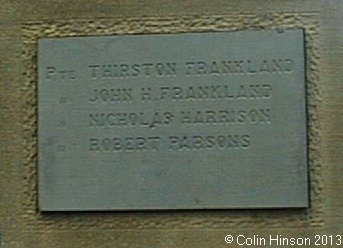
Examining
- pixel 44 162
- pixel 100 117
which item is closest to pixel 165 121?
pixel 100 117

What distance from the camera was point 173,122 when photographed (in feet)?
15.2

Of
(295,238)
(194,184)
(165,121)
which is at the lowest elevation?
(295,238)

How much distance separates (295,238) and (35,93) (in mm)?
1702

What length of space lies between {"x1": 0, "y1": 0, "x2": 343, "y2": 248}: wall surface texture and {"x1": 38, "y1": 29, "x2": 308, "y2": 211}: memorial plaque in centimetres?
7

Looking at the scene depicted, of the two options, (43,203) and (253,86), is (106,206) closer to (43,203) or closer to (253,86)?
(43,203)

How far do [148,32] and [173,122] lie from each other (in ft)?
1.76

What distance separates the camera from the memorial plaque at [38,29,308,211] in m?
4.57

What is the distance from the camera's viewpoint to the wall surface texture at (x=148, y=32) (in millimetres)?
4602

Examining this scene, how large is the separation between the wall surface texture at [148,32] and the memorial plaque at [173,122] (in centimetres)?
7

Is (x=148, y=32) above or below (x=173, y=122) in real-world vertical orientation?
above

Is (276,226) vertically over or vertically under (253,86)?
under

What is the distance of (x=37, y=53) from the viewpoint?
474 cm

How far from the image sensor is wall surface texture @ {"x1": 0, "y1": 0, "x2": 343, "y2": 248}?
4602 mm

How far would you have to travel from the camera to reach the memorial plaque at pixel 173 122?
457 cm
